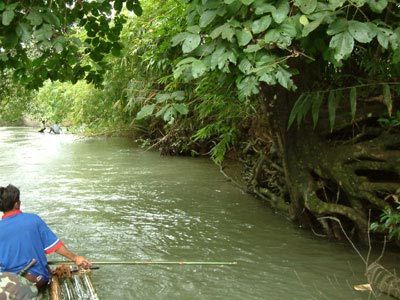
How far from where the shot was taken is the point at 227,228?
22.1 feet

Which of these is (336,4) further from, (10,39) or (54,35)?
(10,39)

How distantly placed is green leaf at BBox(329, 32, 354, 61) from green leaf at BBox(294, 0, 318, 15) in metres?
0.25

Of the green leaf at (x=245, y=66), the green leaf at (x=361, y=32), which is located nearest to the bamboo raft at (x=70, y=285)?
the green leaf at (x=245, y=66)

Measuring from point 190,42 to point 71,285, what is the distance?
106 inches

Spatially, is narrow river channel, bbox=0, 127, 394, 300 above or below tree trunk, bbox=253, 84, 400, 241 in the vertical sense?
below

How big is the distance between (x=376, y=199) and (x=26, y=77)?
409cm

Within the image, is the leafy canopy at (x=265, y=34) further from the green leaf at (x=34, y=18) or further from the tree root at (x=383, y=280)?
→ the tree root at (x=383, y=280)

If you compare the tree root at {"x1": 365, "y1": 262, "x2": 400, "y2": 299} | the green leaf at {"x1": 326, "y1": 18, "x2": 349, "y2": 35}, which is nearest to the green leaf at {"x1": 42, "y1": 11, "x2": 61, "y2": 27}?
the green leaf at {"x1": 326, "y1": 18, "x2": 349, "y2": 35}

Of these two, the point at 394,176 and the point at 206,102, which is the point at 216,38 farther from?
the point at 206,102

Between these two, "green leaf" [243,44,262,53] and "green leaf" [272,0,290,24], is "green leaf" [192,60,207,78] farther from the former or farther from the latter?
"green leaf" [272,0,290,24]

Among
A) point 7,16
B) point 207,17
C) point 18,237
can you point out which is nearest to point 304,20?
point 207,17

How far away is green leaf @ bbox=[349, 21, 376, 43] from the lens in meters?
2.56

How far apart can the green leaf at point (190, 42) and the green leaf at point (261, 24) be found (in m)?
0.36

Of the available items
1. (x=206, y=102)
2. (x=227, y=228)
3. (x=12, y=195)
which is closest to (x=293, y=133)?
(x=227, y=228)
